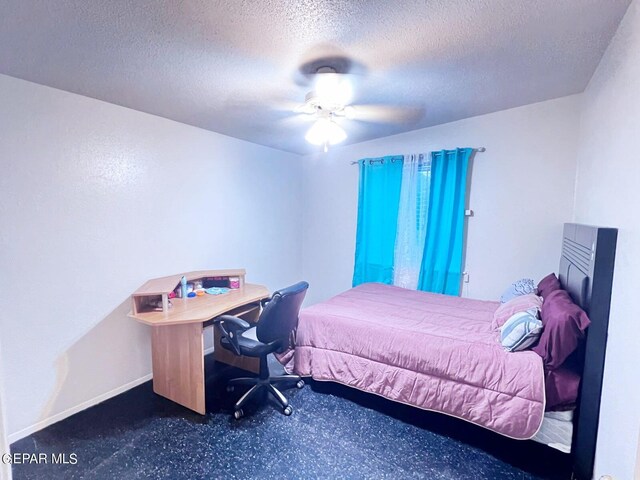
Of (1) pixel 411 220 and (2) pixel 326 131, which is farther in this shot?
(1) pixel 411 220

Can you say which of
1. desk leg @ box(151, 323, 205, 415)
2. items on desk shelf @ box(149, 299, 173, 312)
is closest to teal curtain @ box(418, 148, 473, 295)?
desk leg @ box(151, 323, 205, 415)

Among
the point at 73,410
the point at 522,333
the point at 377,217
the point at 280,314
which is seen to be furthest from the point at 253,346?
the point at 377,217

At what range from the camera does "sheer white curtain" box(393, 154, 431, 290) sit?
11.2ft

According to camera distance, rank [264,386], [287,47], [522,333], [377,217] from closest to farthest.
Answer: [287,47]
[522,333]
[264,386]
[377,217]

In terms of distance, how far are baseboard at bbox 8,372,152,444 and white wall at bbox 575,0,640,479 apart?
303cm

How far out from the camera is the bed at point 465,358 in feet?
5.24

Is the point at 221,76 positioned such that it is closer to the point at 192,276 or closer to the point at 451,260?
the point at 192,276

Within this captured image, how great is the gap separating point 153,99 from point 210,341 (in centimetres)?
229

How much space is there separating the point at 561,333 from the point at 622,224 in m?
0.62

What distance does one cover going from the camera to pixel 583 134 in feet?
8.17

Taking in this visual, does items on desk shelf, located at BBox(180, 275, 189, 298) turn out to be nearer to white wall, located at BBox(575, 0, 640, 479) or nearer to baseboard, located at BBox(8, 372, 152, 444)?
baseboard, located at BBox(8, 372, 152, 444)

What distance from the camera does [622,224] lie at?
142 cm

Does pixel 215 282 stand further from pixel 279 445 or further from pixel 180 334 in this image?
pixel 279 445

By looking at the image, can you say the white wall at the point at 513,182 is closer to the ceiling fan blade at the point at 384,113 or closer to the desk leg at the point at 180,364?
the ceiling fan blade at the point at 384,113
